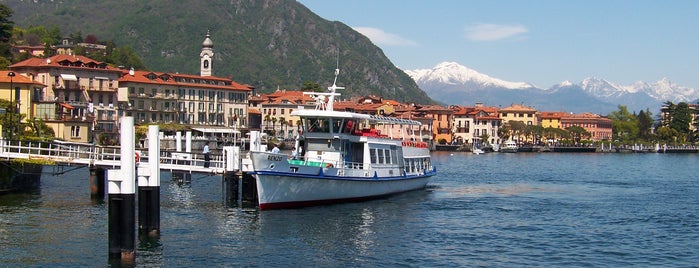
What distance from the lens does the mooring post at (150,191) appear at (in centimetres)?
3525

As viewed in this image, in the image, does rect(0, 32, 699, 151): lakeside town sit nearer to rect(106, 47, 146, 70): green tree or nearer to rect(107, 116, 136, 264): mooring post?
rect(106, 47, 146, 70): green tree

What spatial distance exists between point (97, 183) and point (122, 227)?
858 inches

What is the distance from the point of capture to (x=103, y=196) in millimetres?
50281

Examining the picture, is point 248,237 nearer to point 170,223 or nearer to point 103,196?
point 170,223

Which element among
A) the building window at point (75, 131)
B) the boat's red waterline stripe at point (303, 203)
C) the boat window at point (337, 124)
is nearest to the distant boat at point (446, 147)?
the building window at point (75, 131)

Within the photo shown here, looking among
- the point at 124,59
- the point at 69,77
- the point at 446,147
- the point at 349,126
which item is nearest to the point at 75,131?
the point at 69,77

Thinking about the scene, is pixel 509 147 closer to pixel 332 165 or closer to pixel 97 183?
pixel 332 165

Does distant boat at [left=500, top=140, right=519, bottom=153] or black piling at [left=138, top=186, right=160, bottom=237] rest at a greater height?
distant boat at [left=500, top=140, right=519, bottom=153]

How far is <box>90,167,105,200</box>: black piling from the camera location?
164 ft

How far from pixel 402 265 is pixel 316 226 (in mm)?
8947

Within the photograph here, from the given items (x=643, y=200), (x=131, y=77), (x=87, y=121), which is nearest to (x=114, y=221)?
(x=643, y=200)

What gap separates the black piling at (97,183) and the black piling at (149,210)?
1463cm

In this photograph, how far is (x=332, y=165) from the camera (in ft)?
160

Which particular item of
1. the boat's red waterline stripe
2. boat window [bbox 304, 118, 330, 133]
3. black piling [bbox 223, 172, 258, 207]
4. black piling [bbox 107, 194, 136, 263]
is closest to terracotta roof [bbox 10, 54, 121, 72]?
boat window [bbox 304, 118, 330, 133]
